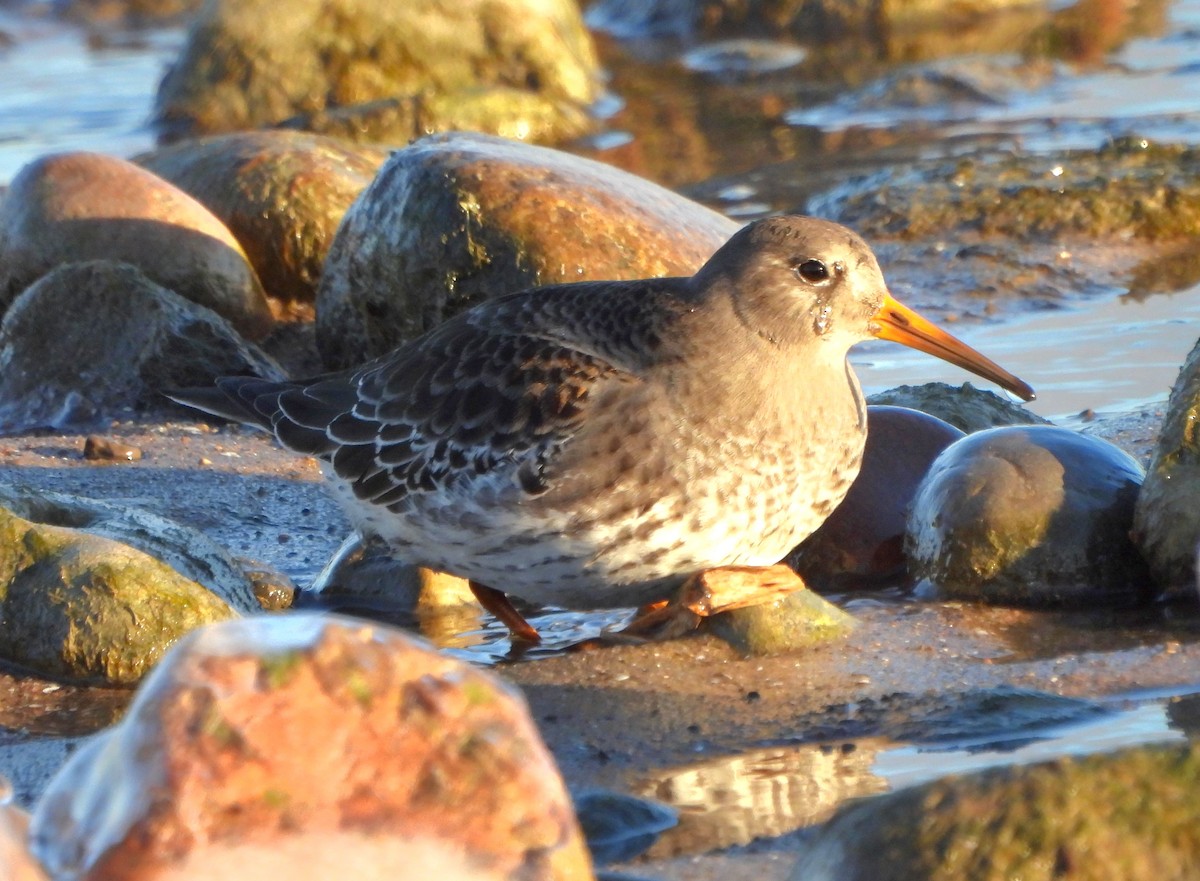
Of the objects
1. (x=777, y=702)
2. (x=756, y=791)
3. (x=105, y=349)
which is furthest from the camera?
(x=105, y=349)

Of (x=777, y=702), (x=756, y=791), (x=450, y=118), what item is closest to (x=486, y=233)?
(x=777, y=702)

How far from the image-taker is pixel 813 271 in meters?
5.72

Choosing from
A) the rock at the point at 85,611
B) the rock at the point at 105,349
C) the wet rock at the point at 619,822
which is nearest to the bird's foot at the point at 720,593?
the wet rock at the point at 619,822

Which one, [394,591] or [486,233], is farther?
[486,233]

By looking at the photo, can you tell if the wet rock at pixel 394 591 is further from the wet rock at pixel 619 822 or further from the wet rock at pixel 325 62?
the wet rock at pixel 325 62

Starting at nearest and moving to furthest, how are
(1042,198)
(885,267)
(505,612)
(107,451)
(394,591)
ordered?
1. (505,612)
2. (394,591)
3. (107,451)
4. (885,267)
5. (1042,198)

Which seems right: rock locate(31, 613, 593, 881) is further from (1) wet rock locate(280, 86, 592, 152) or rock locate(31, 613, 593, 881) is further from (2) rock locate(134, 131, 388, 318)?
(1) wet rock locate(280, 86, 592, 152)

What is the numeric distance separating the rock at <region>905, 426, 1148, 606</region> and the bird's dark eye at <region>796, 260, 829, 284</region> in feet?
2.74

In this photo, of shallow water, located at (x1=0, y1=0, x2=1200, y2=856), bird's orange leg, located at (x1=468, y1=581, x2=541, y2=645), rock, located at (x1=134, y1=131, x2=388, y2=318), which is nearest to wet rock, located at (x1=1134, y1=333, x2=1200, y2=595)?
shallow water, located at (x1=0, y1=0, x2=1200, y2=856)

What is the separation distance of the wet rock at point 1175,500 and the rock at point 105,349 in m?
4.26

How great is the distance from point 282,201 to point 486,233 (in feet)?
7.42

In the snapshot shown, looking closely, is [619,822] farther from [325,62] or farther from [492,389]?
[325,62]

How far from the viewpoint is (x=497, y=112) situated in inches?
558

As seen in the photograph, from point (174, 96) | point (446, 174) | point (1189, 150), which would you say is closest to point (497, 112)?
point (174, 96)
